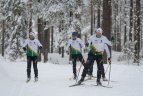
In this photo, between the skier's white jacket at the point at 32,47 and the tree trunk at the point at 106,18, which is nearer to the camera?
the skier's white jacket at the point at 32,47

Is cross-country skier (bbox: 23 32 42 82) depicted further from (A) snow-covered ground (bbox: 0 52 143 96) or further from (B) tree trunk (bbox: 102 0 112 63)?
(B) tree trunk (bbox: 102 0 112 63)

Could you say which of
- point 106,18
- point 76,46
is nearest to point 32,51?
point 76,46

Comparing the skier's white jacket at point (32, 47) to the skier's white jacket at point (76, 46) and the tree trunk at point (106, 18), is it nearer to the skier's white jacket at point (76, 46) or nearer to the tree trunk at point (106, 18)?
the skier's white jacket at point (76, 46)

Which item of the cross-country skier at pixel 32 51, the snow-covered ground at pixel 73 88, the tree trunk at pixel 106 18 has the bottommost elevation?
the snow-covered ground at pixel 73 88

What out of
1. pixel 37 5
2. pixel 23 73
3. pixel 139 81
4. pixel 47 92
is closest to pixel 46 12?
pixel 37 5

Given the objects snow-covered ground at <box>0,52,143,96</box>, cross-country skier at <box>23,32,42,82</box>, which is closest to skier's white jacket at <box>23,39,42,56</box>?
cross-country skier at <box>23,32,42,82</box>

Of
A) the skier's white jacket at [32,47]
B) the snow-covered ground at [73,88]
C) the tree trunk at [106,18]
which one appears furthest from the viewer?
the tree trunk at [106,18]

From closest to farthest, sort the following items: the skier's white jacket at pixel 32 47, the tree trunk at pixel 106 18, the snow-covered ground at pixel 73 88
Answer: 1. the snow-covered ground at pixel 73 88
2. the skier's white jacket at pixel 32 47
3. the tree trunk at pixel 106 18

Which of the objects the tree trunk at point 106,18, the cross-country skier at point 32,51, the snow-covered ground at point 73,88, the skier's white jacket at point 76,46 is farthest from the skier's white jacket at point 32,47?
the tree trunk at point 106,18

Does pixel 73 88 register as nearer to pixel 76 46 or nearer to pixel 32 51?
pixel 76 46

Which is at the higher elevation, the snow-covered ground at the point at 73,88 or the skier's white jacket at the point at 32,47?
the skier's white jacket at the point at 32,47

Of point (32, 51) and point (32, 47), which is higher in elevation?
point (32, 47)

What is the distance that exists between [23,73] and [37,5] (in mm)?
8987

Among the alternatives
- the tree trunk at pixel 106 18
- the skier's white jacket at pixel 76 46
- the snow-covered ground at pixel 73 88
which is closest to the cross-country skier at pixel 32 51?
the snow-covered ground at pixel 73 88
